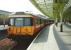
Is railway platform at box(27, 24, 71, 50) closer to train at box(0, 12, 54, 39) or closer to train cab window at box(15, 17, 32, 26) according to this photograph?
train at box(0, 12, 54, 39)

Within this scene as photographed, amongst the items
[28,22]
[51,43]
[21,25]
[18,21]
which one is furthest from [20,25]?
[51,43]

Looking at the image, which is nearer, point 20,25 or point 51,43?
point 51,43

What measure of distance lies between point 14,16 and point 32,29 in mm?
1944

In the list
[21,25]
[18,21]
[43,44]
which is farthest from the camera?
[18,21]

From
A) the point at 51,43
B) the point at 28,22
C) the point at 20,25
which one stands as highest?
the point at 28,22

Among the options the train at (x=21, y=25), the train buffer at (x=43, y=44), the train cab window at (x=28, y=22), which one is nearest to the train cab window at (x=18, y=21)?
the train at (x=21, y=25)

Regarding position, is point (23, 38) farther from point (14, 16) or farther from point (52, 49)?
point (52, 49)

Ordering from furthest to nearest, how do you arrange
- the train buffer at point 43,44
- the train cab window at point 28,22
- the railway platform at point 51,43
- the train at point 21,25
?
the train cab window at point 28,22
the train at point 21,25
the railway platform at point 51,43
the train buffer at point 43,44

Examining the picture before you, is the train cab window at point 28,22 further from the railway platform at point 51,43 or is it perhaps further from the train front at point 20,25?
the railway platform at point 51,43

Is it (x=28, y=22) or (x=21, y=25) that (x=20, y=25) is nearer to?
(x=21, y=25)

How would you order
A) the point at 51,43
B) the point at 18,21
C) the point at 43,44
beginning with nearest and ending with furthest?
the point at 43,44
the point at 51,43
the point at 18,21

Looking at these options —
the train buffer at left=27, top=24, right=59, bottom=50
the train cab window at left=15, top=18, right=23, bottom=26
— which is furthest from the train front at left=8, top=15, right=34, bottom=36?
the train buffer at left=27, top=24, right=59, bottom=50

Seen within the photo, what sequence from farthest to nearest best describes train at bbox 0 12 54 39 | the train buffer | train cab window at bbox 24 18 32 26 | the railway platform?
train cab window at bbox 24 18 32 26 < train at bbox 0 12 54 39 < the railway platform < the train buffer

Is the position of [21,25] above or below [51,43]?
above
